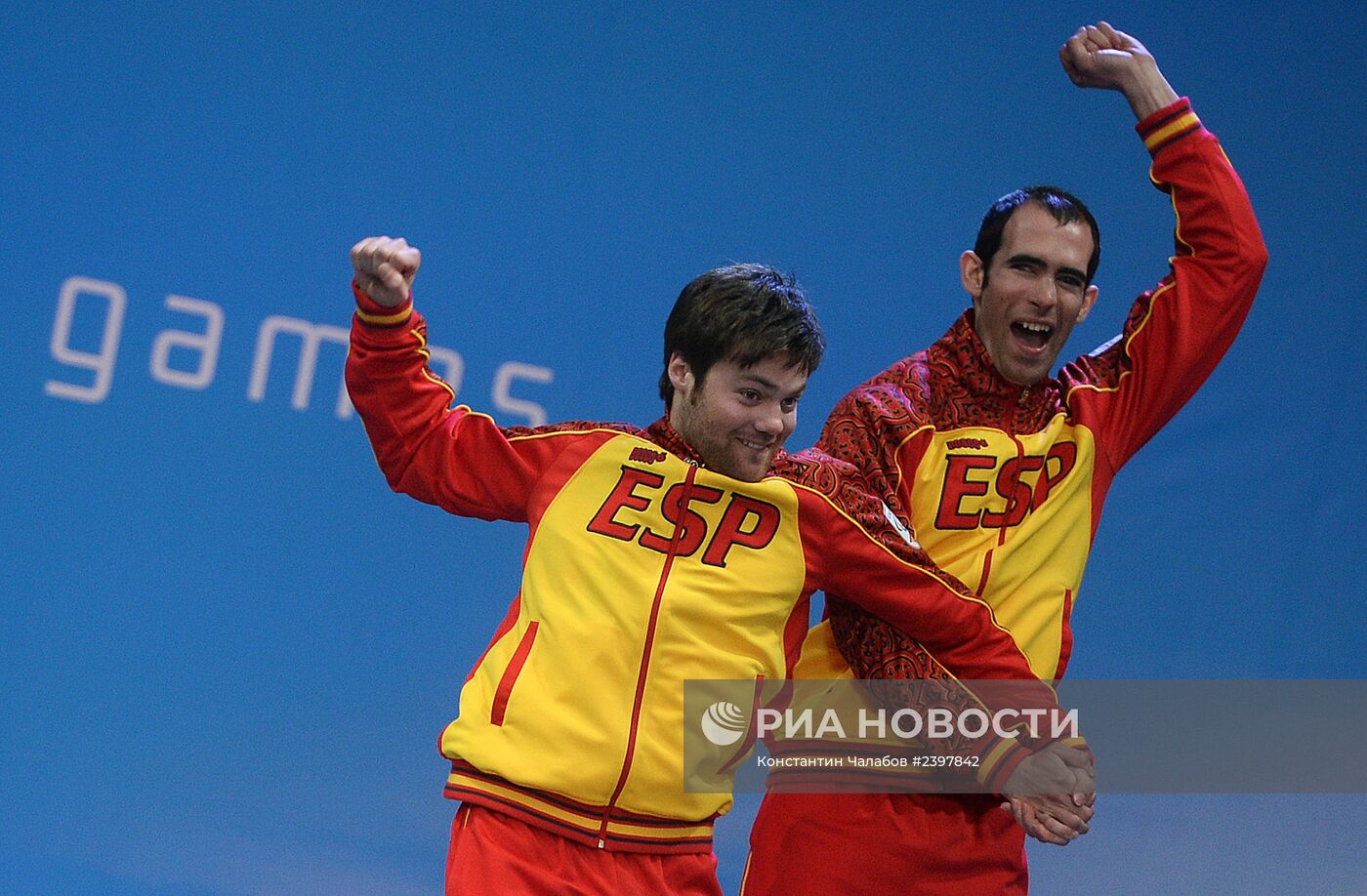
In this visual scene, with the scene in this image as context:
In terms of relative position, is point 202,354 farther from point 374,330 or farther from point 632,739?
point 632,739

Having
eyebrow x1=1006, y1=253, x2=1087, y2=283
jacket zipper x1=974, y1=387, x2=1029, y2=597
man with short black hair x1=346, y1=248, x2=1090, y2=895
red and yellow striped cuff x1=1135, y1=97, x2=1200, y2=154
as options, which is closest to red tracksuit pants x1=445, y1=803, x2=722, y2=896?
man with short black hair x1=346, y1=248, x2=1090, y2=895

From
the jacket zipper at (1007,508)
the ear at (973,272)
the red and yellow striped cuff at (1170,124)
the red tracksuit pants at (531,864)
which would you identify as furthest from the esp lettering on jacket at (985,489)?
the red tracksuit pants at (531,864)

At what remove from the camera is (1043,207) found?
2244mm

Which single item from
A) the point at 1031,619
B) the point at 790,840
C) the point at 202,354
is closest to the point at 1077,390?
the point at 1031,619

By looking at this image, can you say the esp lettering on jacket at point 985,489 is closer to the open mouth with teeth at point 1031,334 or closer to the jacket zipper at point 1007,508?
the jacket zipper at point 1007,508

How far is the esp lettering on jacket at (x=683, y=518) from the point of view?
1892mm

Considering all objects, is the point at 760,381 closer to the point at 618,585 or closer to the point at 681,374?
the point at 681,374

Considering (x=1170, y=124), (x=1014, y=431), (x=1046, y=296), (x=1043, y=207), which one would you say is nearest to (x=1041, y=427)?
(x=1014, y=431)

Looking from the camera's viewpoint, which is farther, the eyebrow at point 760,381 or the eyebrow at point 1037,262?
the eyebrow at point 1037,262

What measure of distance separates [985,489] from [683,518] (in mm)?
459

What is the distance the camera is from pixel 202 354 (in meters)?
3.02

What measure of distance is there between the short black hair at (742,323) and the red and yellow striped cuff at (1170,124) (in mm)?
629

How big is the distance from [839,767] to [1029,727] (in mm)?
263

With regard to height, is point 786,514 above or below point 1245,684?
below
